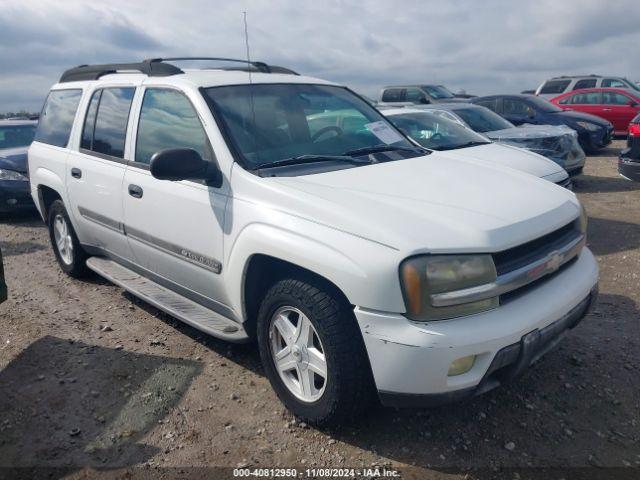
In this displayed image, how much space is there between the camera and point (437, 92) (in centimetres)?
1867

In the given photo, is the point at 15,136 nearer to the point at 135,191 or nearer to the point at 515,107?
the point at 135,191

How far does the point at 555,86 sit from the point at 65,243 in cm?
1637

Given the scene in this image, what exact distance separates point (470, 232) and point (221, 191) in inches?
56.6

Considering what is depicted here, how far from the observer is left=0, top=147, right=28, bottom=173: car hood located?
8.38m

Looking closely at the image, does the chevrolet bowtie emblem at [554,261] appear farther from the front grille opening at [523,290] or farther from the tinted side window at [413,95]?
the tinted side window at [413,95]

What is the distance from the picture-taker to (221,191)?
3.16 metres

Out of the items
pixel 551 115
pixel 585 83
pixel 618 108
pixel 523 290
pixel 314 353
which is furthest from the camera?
pixel 585 83

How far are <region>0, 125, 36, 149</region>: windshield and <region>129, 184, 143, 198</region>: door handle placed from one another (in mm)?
6680

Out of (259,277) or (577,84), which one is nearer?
(259,277)

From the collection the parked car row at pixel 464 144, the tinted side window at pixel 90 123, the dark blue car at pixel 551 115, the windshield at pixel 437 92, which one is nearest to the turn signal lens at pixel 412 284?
the tinted side window at pixel 90 123

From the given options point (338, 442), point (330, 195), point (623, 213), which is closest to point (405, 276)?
point (330, 195)

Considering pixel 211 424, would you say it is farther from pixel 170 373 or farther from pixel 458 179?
pixel 458 179

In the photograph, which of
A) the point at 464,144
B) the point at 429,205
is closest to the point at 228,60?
the point at 429,205

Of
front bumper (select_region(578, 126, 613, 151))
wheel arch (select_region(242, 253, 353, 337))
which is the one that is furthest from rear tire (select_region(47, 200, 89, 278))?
front bumper (select_region(578, 126, 613, 151))
